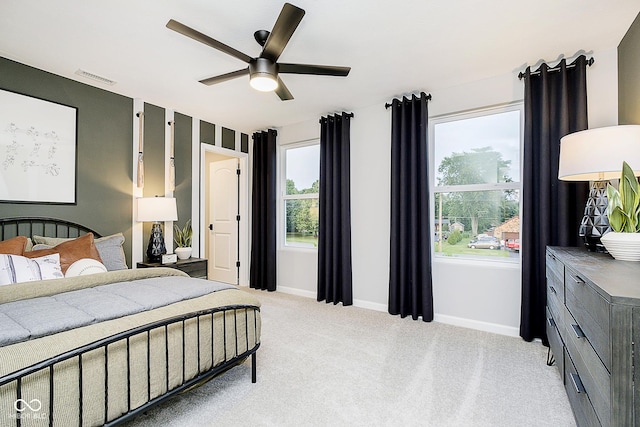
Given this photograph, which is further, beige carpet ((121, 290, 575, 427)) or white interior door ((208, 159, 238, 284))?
white interior door ((208, 159, 238, 284))

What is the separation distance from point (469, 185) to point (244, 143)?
11.4 feet

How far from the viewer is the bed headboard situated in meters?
2.71

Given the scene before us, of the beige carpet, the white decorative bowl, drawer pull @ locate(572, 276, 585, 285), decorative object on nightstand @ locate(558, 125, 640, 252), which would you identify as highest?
decorative object on nightstand @ locate(558, 125, 640, 252)

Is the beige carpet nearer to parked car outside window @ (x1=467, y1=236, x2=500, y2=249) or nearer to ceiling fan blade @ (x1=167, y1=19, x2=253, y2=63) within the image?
parked car outside window @ (x1=467, y1=236, x2=500, y2=249)

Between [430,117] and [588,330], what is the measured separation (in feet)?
8.79

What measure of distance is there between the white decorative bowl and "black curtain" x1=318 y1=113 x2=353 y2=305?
2.54 meters

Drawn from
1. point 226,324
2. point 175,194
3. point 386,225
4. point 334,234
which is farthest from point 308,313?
point 175,194

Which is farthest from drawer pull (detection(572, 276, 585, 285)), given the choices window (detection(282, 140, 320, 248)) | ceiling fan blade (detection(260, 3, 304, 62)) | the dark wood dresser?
window (detection(282, 140, 320, 248))

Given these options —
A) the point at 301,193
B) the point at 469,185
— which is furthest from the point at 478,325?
the point at 301,193

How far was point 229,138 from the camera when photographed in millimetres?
4852

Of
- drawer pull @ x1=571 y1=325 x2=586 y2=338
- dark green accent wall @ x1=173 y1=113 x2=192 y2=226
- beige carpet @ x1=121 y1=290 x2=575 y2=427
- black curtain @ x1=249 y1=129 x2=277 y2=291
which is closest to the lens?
drawer pull @ x1=571 y1=325 x2=586 y2=338

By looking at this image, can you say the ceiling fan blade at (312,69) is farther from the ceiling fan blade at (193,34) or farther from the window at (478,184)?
the window at (478,184)

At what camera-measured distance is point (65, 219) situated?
3064 millimetres

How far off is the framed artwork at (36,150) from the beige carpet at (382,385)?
2.37 m
